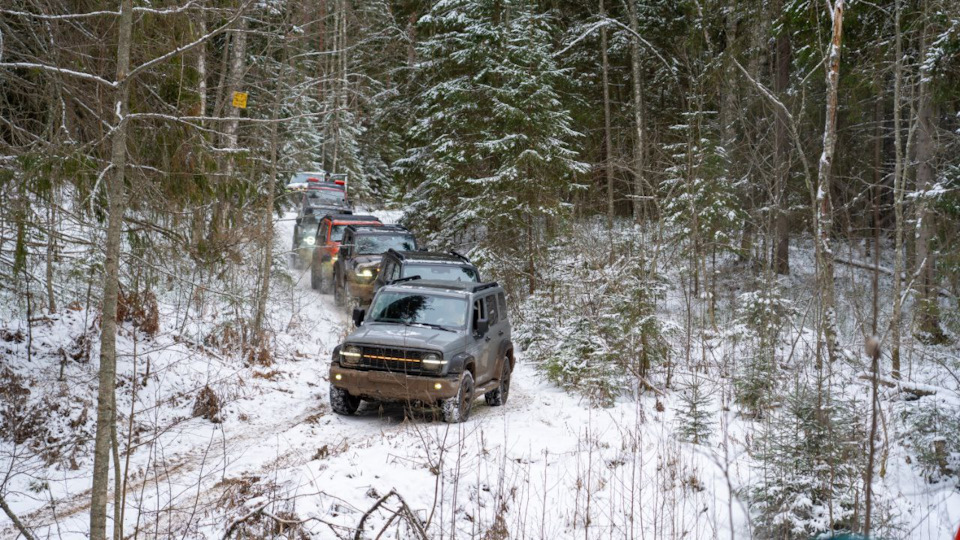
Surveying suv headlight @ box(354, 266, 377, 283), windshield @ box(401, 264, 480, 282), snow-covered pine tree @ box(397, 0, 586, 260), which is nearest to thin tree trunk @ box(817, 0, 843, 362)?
windshield @ box(401, 264, 480, 282)

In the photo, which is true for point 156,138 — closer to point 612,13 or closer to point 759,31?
point 759,31

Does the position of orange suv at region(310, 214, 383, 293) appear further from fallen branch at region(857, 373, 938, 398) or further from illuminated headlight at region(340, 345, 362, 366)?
fallen branch at region(857, 373, 938, 398)

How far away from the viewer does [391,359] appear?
879cm

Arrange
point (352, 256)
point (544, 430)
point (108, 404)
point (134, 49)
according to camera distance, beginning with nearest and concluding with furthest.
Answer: point (108, 404) < point (134, 49) < point (544, 430) < point (352, 256)

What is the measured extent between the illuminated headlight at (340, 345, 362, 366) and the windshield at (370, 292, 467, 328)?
102 centimetres

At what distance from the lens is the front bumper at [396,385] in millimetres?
8617

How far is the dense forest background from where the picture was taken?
598cm

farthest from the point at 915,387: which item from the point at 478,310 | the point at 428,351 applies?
the point at 478,310

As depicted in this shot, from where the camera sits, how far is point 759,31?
1811 centimetres

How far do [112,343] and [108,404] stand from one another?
1.28 feet

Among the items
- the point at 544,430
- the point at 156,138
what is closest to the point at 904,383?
the point at 544,430

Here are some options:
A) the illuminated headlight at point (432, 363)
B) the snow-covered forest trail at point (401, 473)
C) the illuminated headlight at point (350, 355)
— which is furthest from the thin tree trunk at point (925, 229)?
the illuminated headlight at point (350, 355)

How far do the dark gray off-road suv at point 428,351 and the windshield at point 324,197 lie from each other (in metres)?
19.7

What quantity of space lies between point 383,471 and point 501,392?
13.5ft
